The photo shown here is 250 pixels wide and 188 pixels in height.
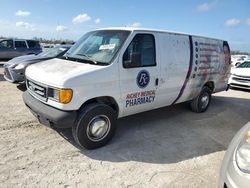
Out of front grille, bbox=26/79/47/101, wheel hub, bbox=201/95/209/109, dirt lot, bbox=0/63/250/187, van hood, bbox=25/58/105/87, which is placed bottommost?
dirt lot, bbox=0/63/250/187

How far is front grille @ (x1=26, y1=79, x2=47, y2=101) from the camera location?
145 inches

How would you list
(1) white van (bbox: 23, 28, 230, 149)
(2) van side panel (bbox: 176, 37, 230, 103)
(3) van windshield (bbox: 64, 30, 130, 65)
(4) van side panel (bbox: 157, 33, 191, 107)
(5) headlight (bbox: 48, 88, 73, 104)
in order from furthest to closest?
(2) van side panel (bbox: 176, 37, 230, 103) → (4) van side panel (bbox: 157, 33, 191, 107) → (3) van windshield (bbox: 64, 30, 130, 65) → (1) white van (bbox: 23, 28, 230, 149) → (5) headlight (bbox: 48, 88, 73, 104)

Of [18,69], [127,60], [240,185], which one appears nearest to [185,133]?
[127,60]

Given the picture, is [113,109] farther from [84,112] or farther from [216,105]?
[216,105]

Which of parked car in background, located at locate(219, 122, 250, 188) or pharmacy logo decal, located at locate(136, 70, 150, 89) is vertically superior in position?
pharmacy logo decal, located at locate(136, 70, 150, 89)

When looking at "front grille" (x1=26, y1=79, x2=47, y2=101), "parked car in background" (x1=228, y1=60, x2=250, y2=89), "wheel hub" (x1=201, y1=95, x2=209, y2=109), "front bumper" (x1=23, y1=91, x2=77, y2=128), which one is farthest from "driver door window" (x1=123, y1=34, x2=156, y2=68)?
"parked car in background" (x1=228, y1=60, x2=250, y2=89)

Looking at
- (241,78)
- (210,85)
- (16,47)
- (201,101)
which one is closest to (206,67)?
(210,85)

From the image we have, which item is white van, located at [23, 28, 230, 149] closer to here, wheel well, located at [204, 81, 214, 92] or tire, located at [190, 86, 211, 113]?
tire, located at [190, 86, 211, 113]

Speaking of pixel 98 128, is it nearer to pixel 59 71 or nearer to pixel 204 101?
pixel 59 71

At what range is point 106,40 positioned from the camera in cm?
425

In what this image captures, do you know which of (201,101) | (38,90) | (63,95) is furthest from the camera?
(201,101)

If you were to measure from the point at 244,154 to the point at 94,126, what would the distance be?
240 centimetres

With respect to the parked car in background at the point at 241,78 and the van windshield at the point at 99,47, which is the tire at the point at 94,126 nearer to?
the van windshield at the point at 99,47

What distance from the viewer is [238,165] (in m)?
2.05
